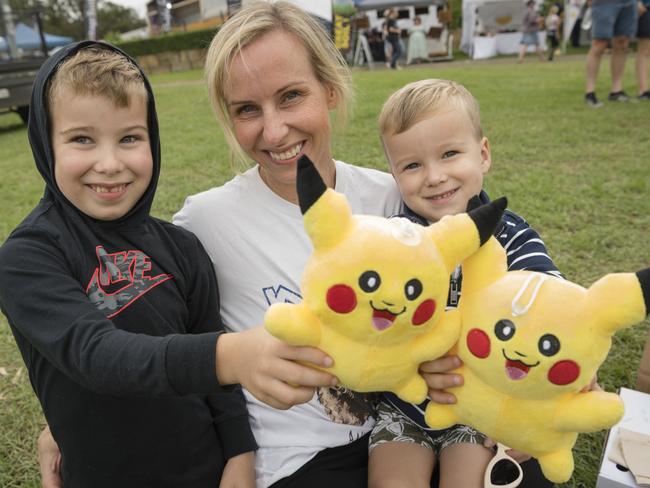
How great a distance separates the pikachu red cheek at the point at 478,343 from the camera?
2.88ft

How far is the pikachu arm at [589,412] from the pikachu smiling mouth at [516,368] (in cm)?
11

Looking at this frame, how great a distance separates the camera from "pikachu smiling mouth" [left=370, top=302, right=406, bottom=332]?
82cm

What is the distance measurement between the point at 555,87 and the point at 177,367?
8929mm

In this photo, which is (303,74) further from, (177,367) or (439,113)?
(177,367)

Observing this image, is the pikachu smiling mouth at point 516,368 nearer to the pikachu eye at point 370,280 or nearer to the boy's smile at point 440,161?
the pikachu eye at point 370,280

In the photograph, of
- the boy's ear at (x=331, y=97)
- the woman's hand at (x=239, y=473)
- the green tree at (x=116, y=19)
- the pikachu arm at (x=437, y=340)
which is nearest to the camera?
the pikachu arm at (x=437, y=340)

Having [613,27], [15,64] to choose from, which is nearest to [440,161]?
[613,27]

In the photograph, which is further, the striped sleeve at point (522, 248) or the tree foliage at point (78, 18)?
the tree foliage at point (78, 18)

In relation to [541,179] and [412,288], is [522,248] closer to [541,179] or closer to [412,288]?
[412,288]

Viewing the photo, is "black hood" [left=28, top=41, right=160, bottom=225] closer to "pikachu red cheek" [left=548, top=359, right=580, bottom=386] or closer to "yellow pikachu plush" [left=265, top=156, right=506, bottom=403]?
"yellow pikachu plush" [left=265, top=156, right=506, bottom=403]

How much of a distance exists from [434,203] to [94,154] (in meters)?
0.86

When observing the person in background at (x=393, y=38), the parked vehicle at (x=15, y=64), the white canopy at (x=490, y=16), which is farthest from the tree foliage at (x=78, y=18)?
the parked vehicle at (x=15, y=64)

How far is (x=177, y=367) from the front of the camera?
0.90m

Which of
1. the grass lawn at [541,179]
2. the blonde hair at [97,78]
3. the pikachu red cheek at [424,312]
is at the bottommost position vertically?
the grass lawn at [541,179]
